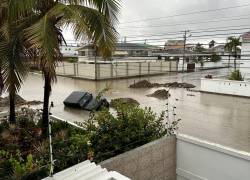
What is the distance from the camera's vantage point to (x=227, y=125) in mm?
11727

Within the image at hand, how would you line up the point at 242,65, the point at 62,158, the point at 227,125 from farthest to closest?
the point at 242,65
the point at 227,125
the point at 62,158

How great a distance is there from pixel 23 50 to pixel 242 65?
20213 mm

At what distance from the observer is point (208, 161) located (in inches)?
210

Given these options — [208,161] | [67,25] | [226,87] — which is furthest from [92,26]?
[226,87]

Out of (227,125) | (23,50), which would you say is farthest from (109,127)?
(227,125)

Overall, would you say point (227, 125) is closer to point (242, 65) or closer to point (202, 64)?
point (242, 65)

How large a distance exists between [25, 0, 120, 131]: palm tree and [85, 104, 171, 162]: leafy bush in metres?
1.28

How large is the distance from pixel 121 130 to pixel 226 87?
606 inches

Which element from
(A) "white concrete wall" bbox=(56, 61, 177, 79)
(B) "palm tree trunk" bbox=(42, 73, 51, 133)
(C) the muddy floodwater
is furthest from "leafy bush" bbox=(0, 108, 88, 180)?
(A) "white concrete wall" bbox=(56, 61, 177, 79)

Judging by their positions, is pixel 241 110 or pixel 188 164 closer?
pixel 188 164

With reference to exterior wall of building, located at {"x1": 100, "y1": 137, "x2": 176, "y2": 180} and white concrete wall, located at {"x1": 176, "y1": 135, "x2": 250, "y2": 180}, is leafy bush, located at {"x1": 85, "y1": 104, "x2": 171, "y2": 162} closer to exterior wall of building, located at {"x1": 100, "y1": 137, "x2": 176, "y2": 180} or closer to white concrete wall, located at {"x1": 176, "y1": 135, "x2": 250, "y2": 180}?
exterior wall of building, located at {"x1": 100, "y1": 137, "x2": 176, "y2": 180}

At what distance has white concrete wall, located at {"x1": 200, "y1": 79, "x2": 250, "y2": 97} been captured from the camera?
18022mm

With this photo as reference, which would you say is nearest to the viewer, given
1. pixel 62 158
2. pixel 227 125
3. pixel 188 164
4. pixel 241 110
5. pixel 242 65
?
pixel 62 158

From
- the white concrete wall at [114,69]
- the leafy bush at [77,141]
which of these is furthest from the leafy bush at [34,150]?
the white concrete wall at [114,69]
